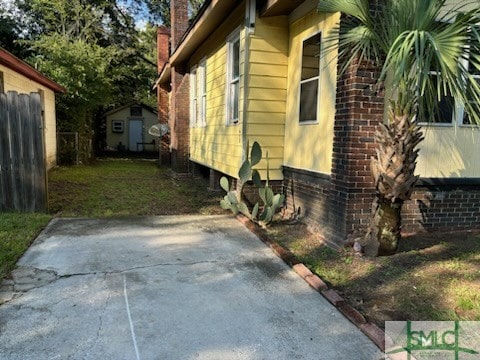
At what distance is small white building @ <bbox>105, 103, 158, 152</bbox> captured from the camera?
27.2 meters

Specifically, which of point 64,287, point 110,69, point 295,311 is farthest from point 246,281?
point 110,69

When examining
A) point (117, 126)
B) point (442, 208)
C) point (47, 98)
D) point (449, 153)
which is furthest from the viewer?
point (117, 126)

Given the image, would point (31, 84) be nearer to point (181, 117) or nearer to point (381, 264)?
point (181, 117)

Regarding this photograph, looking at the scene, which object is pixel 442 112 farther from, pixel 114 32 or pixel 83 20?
pixel 114 32

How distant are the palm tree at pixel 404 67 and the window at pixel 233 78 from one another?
2.92m

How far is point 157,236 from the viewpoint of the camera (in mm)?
5191

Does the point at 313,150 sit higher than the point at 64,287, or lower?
higher

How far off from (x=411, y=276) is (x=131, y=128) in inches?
1034

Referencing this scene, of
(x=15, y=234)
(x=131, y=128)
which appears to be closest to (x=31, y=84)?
(x=15, y=234)

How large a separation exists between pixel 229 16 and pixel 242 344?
626 centimetres

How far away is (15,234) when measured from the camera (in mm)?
4891

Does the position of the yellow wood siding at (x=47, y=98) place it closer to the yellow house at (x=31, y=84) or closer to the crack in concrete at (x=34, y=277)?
the yellow house at (x=31, y=84)

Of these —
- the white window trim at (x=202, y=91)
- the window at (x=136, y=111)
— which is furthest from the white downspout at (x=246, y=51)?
the window at (x=136, y=111)
